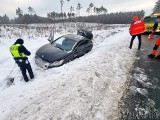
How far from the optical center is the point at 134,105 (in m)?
4.13

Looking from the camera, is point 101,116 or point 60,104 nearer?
point 101,116

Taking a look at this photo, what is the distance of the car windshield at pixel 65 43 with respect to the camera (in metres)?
8.31

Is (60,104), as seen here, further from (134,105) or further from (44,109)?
(134,105)

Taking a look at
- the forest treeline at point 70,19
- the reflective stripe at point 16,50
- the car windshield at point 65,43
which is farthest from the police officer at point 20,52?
the forest treeline at point 70,19

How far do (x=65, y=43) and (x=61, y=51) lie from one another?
106 centimetres

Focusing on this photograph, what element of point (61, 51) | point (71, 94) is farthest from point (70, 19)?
point (71, 94)

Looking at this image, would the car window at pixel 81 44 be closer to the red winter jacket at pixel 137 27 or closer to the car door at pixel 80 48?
the car door at pixel 80 48

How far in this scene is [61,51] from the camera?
7.81 m

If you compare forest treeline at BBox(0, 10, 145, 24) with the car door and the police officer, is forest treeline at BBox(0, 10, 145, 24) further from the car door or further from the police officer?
the police officer

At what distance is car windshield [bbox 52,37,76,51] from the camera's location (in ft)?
27.3

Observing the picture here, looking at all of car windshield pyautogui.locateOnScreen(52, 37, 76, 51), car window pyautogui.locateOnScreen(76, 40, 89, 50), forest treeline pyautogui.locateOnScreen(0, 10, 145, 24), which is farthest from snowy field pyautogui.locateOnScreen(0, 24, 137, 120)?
forest treeline pyautogui.locateOnScreen(0, 10, 145, 24)

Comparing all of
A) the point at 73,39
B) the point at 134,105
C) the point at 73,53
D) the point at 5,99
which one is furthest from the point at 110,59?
the point at 5,99

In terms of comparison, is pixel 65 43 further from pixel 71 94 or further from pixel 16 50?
pixel 71 94

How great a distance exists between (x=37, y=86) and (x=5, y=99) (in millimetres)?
1023
